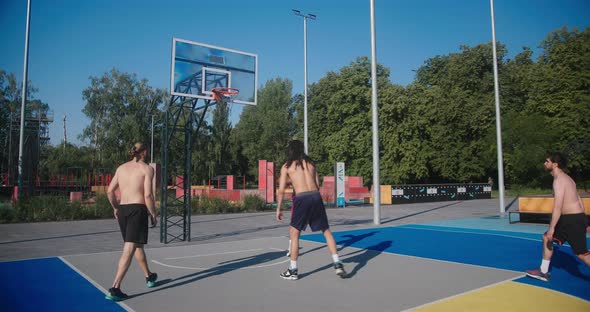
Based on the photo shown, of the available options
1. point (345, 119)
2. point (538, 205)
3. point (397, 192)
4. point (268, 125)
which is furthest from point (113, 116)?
point (538, 205)

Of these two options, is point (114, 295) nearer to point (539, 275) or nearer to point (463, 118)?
point (539, 275)

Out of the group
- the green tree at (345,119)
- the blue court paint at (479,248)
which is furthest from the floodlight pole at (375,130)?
the green tree at (345,119)

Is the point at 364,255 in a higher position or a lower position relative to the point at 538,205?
lower

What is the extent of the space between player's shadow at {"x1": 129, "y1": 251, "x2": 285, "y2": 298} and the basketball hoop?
4.83 metres

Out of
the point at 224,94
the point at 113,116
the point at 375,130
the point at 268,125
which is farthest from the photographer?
the point at 268,125

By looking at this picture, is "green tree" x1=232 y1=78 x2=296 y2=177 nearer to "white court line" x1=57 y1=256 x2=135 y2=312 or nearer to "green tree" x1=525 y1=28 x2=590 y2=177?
"green tree" x1=525 y1=28 x2=590 y2=177

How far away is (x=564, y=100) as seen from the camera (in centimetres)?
3831

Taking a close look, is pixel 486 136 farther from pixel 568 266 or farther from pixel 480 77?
A: pixel 568 266

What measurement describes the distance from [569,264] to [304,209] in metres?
4.81

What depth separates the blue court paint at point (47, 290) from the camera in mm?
4695

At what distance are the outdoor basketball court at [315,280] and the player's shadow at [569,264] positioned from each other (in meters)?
0.02

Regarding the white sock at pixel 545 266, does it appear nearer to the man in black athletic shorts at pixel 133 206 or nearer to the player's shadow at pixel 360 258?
the player's shadow at pixel 360 258

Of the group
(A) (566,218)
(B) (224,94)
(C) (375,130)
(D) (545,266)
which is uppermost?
(B) (224,94)

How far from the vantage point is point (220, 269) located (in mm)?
6898
